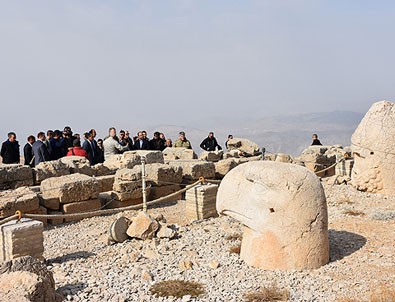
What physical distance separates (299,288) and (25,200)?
213 inches

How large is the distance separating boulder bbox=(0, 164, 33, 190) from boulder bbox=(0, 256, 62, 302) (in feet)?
16.8

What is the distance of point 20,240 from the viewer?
5863 mm

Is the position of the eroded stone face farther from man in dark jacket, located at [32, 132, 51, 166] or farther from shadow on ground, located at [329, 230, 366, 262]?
man in dark jacket, located at [32, 132, 51, 166]

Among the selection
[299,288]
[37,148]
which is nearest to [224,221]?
[299,288]

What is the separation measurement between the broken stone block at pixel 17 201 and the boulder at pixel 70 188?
0.37 m

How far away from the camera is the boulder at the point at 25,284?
3524mm

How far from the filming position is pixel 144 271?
562 centimetres

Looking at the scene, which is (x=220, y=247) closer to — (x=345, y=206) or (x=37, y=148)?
(x=345, y=206)

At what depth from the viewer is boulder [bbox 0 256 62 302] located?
139 inches

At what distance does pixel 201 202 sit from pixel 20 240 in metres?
3.65

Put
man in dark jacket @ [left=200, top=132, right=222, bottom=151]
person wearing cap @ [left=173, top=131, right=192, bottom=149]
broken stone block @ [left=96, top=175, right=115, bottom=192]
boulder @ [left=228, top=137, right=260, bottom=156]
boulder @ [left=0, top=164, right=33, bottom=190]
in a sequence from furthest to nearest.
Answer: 1. boulder @ [left=228, top=137, right=260, bottom=156]
2. man in dark jacket @ [left=200, top=132, right=222, bottom=151]
3. person wearing cap @ [left=173, top=131, right=192, bottom=149]
4. broken stone block @ [left=96, top=175, right=115, bottom=192]
5. boulder @ [left=0, top=164, right=33, bottom=190]

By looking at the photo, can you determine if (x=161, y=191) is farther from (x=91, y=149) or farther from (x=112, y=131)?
(x=112, y=131)

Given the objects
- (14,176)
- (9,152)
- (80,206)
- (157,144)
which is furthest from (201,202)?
(157,144)

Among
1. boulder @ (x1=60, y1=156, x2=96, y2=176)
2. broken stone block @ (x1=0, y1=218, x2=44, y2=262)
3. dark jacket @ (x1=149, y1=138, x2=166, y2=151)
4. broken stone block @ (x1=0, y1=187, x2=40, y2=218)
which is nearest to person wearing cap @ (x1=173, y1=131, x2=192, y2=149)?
dark jacket @ (x1=149, y1=138, x2=166, y2=151)
